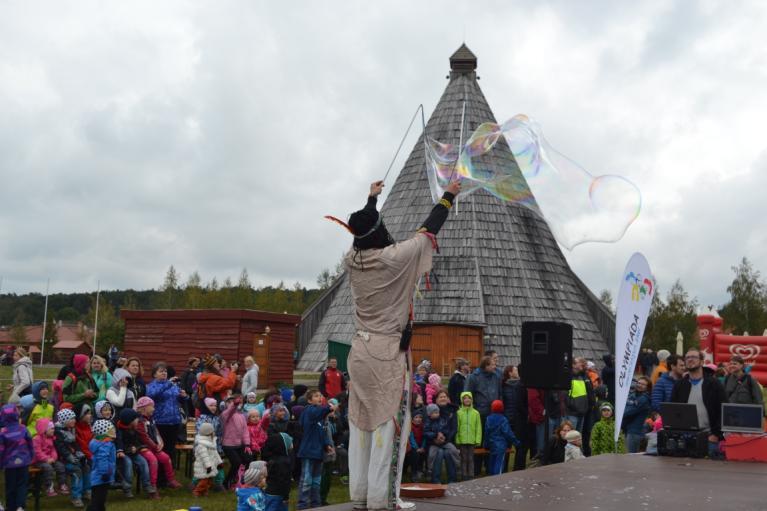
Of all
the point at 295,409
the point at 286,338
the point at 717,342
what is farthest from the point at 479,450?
the point at 717,342

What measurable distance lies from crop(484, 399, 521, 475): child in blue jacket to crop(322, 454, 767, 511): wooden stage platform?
433 cm

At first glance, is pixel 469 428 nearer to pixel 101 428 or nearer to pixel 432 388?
pixel 432 388

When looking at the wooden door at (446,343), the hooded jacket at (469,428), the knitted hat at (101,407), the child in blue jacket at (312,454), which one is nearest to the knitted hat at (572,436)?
the hooded jacket at (469,428)

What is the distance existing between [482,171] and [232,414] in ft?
16.3

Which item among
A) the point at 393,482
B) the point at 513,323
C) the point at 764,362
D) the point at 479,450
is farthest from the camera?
the point at 513,323

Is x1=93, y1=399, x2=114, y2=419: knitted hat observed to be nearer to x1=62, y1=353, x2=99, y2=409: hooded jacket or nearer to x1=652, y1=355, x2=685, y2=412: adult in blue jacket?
x1=62, y1=353, x2=99, y2=409: hooded jacket

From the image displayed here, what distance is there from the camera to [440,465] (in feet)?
41.2

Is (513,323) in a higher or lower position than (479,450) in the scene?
higher

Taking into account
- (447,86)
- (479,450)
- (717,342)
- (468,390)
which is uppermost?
(447,86)

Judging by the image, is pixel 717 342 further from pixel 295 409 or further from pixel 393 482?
pixel 393 482

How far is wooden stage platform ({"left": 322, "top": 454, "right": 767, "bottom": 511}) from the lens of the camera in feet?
20.0

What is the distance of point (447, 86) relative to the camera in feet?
114

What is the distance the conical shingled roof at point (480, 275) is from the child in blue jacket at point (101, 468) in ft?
62.1

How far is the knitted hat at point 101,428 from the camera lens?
988cm
